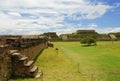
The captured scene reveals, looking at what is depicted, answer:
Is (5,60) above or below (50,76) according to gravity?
above

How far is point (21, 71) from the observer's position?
567 inches

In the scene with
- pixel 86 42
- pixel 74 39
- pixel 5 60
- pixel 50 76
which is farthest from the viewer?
pixel 74 39

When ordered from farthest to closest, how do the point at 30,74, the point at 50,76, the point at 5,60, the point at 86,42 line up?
the point at 86,42, the point at 50,76, the point at 30,74, the point at 5,60

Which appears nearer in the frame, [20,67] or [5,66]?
[5,66]

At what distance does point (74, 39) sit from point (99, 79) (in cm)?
10573

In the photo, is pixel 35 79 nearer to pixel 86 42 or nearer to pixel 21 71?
pixel 21 71

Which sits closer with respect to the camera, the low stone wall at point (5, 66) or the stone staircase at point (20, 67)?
the low stone wall at point (5, 66)

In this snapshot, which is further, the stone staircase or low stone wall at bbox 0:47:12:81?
the stone staircase

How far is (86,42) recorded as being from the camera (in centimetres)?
7119

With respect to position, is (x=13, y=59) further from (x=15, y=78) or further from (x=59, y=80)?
(x=59, y=80)

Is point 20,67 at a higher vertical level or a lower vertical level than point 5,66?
lower

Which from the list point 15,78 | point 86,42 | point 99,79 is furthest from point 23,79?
point 86,42

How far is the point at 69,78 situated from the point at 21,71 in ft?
9.92

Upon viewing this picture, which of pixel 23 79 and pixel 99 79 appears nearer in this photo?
pixel 23 79
